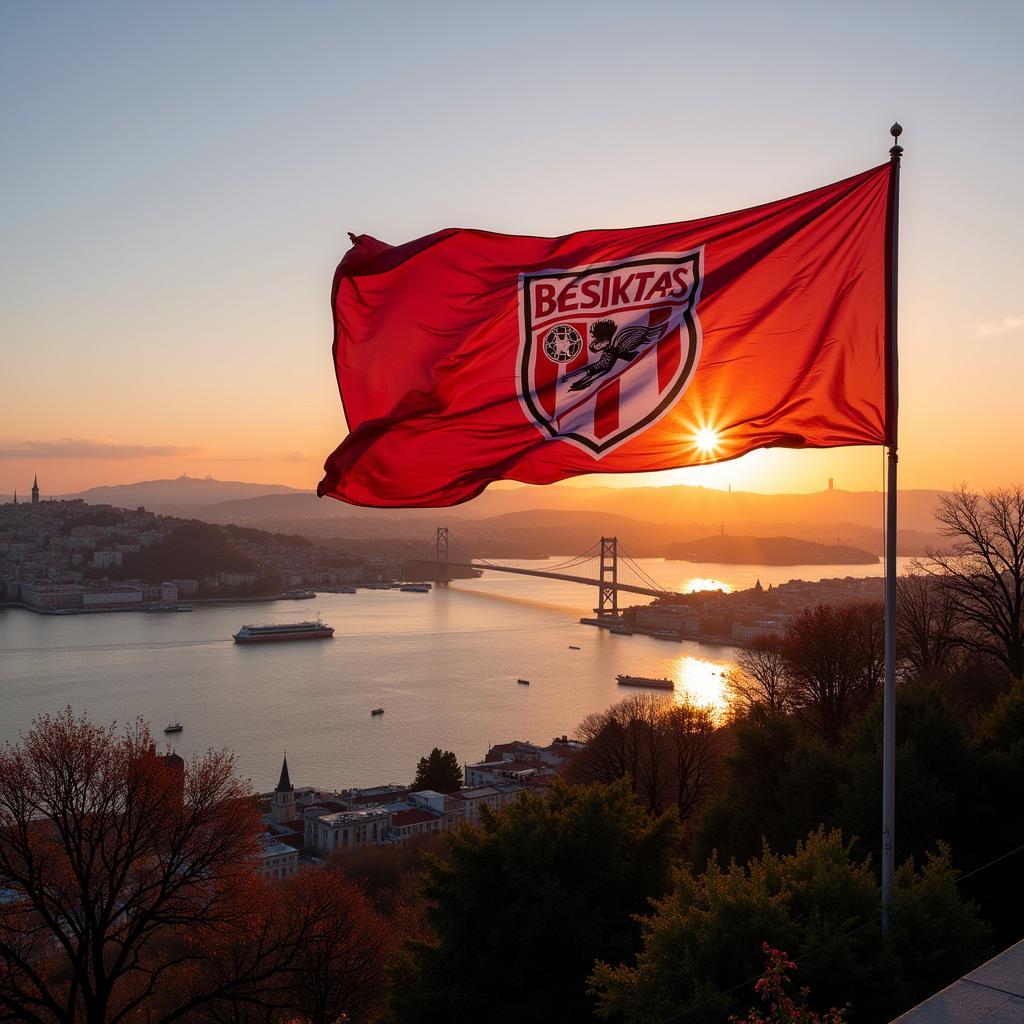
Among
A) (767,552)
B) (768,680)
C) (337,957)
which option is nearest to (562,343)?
(337,957)

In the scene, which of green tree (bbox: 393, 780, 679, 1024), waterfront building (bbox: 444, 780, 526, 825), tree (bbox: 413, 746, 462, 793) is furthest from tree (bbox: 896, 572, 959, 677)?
tree (bbox: 413, 746, 462, 793)

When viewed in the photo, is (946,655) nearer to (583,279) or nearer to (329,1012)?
(329,1012)

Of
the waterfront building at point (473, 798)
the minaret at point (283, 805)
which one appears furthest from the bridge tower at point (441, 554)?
the minaret at point (283, 805)

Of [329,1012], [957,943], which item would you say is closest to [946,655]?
[329,1012]

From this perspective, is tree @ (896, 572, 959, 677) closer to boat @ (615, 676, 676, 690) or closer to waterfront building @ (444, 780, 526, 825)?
waterfront building @ (444, 780, 526, 825)

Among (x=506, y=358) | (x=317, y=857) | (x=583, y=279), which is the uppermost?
(x=583, y=279)
